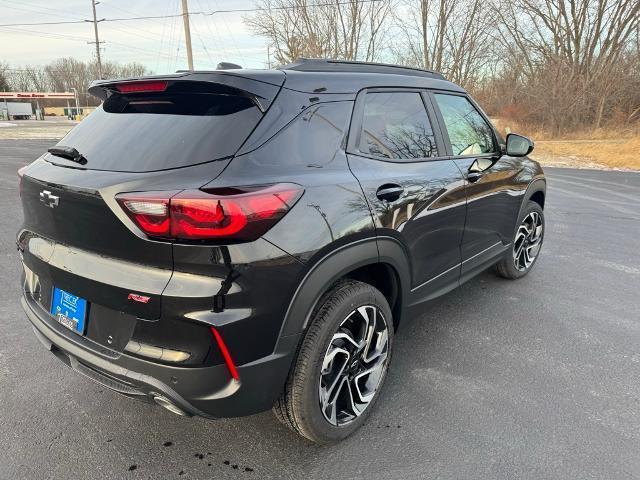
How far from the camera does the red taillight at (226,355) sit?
174cm

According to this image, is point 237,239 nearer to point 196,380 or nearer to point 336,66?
point 196,380

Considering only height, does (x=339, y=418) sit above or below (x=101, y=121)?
below

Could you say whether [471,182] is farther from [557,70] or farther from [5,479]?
[557,70]

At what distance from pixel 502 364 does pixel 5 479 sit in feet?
9.04

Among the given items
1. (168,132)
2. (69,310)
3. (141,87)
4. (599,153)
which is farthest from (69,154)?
(599,153)

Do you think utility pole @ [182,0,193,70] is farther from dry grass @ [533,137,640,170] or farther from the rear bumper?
the rear bumper

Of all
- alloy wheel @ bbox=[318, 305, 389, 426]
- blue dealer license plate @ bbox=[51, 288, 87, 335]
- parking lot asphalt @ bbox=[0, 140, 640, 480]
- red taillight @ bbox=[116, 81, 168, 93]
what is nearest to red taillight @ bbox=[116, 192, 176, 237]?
blue dealer license plate @ bbox=[51, 288, 87, 335]

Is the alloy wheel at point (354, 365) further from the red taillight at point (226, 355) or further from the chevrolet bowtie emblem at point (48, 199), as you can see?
the chevrolet bowtie emblem at point (48, 199)

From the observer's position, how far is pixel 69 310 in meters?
2.10

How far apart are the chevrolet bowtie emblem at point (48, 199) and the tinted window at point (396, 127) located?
1.44 meters

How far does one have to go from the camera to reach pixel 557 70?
27234mm

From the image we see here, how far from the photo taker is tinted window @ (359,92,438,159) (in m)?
2.49

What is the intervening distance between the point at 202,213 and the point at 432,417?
1675 millimetres

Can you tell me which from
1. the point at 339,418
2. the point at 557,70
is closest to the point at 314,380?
the point at 339,418
